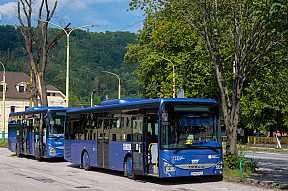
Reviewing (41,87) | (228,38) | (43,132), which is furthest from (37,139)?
(228,38)

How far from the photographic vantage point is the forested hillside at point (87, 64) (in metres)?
Answer: 139

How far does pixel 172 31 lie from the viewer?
19203 millimetres

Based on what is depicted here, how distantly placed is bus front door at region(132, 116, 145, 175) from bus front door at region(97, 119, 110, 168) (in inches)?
97.6

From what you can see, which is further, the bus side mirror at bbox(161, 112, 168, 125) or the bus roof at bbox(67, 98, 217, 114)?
the bus roof at bbox(67, 98, 217, 114)

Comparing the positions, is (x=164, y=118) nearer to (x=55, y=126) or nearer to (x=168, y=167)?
(x=168, y=167)

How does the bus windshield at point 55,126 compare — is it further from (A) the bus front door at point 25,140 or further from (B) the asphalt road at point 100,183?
(B) the asphalt road at point 100,183

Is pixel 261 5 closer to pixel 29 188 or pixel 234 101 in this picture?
pixel 234 101

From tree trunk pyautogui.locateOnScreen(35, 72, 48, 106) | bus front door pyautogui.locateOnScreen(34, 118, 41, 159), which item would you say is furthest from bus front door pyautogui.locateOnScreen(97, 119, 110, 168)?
tree trunk pyautogui.locateOnScreen(35, 72, 48, 106)

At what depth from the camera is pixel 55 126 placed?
2523cm

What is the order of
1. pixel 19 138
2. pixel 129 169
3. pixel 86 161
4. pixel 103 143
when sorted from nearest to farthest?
pixel 129 169 < pixel 103 143 < pixel 86 161 < pixel 19 138

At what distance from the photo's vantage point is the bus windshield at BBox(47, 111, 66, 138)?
82.4 ft

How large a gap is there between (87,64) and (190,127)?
136765mm

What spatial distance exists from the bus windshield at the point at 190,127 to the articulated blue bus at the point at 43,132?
1161 centimetres

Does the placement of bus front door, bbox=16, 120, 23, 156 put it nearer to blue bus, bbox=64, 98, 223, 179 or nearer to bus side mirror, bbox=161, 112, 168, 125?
A: blue bus, bbox=64, 98, 223, 179
